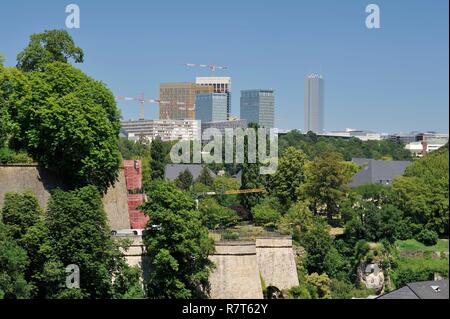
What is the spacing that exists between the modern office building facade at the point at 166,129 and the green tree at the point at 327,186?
104 m

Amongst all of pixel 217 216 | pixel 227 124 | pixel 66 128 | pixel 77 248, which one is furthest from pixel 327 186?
pixel 227 124

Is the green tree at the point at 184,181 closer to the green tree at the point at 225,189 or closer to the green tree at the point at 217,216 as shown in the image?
the green tree at the point at 225,189

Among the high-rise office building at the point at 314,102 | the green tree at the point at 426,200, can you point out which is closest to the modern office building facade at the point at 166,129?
the high-rise office building at the point at 314,102

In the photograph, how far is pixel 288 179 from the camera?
44312mm

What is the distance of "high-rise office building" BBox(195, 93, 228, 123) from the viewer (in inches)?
6398

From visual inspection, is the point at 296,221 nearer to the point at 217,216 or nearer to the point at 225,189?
the point at 217,216

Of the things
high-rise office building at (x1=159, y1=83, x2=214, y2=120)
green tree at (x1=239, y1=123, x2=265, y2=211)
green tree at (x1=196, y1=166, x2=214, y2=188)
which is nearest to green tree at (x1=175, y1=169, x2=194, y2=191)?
green tree at (x1=196, y1=166, x2=214, y2=188)

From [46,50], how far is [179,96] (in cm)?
14241

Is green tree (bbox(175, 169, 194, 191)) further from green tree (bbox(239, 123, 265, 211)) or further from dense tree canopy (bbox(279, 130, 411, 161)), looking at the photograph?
dense tree canopy (bbox(279, 130, 411, 161))

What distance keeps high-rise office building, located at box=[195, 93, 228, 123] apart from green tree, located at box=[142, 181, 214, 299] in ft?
433

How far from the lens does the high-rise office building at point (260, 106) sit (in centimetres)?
10009

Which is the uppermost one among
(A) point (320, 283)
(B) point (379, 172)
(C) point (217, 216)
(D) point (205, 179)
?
(B) point (379, 172)
